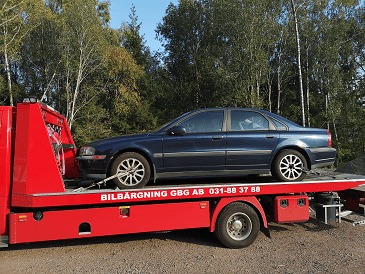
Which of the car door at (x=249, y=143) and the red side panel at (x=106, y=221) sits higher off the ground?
the car door at (x=249, y=143)

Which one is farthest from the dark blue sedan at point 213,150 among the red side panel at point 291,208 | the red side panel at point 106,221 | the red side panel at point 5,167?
the red side panel at point 5,167

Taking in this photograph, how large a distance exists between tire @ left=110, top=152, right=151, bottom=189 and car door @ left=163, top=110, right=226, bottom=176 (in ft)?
1.19

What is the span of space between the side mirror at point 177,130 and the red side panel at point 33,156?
1.85m

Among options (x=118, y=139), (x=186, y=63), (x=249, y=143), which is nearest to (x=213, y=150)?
(x=249, y=143)


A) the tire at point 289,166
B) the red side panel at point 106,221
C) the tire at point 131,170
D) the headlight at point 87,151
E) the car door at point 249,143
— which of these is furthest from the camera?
the tire at point 289,166

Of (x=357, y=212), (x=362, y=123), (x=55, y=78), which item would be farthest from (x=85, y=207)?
(x=362, y=123)

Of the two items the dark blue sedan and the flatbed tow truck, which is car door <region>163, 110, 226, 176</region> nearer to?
the dark blue sedan

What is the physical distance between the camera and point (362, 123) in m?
23.2

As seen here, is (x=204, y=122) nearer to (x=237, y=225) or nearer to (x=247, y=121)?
(x=247, y=121)

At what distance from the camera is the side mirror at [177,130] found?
180 inches

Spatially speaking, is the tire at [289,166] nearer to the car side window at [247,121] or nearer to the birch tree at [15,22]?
the car side window at [247,121]

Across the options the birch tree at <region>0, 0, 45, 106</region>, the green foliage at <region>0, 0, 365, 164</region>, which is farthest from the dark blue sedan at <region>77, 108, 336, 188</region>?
the birch tree at <region>0, 0, 45, 106</region>

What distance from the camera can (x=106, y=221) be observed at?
4.23 metres

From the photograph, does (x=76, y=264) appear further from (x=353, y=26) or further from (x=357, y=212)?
(x=353, y=26)
